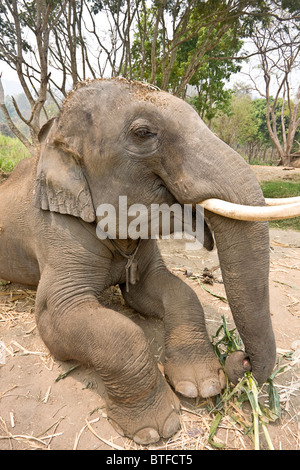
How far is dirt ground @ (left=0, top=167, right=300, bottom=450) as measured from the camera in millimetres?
1786

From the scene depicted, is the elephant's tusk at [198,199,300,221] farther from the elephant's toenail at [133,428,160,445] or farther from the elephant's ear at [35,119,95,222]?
the elephant's toenail at [133,428,160,445]

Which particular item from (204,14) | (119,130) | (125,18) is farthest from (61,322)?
(125,18)

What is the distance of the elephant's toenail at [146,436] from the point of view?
1.74 meters

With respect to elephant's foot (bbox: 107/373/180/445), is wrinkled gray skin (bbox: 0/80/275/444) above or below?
above

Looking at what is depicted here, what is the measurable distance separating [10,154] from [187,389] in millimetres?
13377

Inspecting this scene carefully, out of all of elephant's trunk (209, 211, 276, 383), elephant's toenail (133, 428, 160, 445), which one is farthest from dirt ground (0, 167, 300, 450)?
elephant's trunk (209, 211, 276, 383)

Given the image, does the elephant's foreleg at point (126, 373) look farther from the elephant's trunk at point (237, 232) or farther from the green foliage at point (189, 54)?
the green foliage at point (189, 54)

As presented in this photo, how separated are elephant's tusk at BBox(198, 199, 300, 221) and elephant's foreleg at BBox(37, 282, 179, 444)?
0.79m

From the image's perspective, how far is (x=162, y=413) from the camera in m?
1.82

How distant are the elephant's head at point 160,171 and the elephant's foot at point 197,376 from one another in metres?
0.29

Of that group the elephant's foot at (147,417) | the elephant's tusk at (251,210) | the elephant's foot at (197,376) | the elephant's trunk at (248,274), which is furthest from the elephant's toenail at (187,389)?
the elephant's tusk at (251,210)

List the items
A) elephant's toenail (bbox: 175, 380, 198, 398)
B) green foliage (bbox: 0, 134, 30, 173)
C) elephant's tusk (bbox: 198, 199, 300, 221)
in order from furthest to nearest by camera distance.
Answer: green foliage (bbox: 0, 134, 30, 173) < elephant's toenail (bbox: 175, 380, 198, 398) < elephant's tusk (bbox: 198, 199, 300, 221)

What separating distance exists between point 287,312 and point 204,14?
7.37 metres
